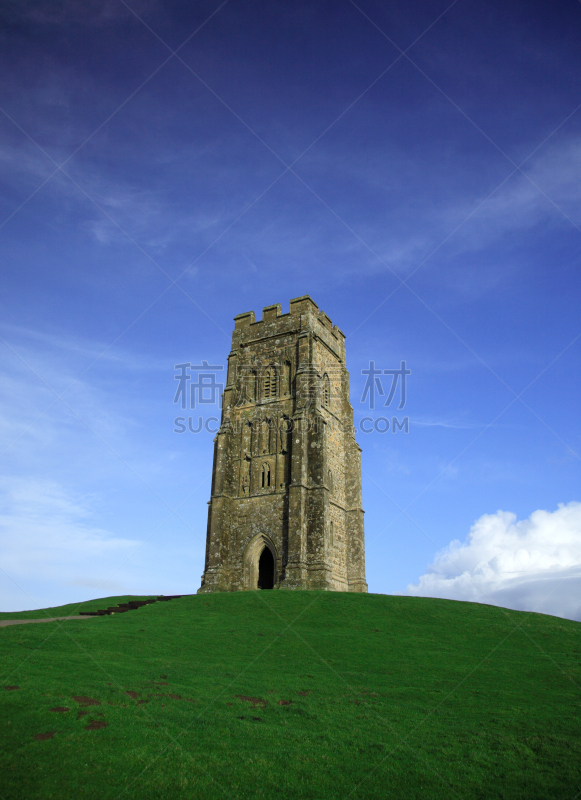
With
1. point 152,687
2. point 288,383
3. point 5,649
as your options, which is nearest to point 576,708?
point 152,687

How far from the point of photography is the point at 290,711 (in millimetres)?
12055

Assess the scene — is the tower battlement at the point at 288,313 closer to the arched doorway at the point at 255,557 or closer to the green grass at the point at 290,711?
the arched doorway at the point at 255,557

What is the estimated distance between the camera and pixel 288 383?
38.8 meters

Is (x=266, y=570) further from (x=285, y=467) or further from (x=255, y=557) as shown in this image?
(x=285, y=467)

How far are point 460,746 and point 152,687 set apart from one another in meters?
7.22

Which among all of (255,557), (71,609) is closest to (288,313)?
(255,557)

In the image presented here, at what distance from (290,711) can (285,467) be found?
80.0 feet

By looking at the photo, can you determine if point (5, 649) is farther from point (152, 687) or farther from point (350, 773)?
point (350, 773)

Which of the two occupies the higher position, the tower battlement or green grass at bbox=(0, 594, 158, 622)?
the tower battlement

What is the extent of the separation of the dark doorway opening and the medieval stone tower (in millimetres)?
72

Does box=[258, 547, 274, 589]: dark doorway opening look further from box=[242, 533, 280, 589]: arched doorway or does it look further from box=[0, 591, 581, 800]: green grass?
box=[0, 591, 581, 800]: green grass

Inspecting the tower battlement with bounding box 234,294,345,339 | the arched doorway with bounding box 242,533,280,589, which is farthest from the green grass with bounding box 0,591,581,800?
the tower battlement with bounding box 234,294,345,339

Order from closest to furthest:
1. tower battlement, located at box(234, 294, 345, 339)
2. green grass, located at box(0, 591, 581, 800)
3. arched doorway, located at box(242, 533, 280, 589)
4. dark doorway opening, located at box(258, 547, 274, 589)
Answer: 1. green grass, located at box(0, 591, 581, 800)
2. arched doorway, located at box(242, 533, 280, 589)
3. dark doorway opening, located at box(258, 547, 274, 589)
4. tower battlement, located at box(234, 294, 345, 339)

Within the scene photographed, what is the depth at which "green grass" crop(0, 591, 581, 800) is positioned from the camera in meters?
8.62
